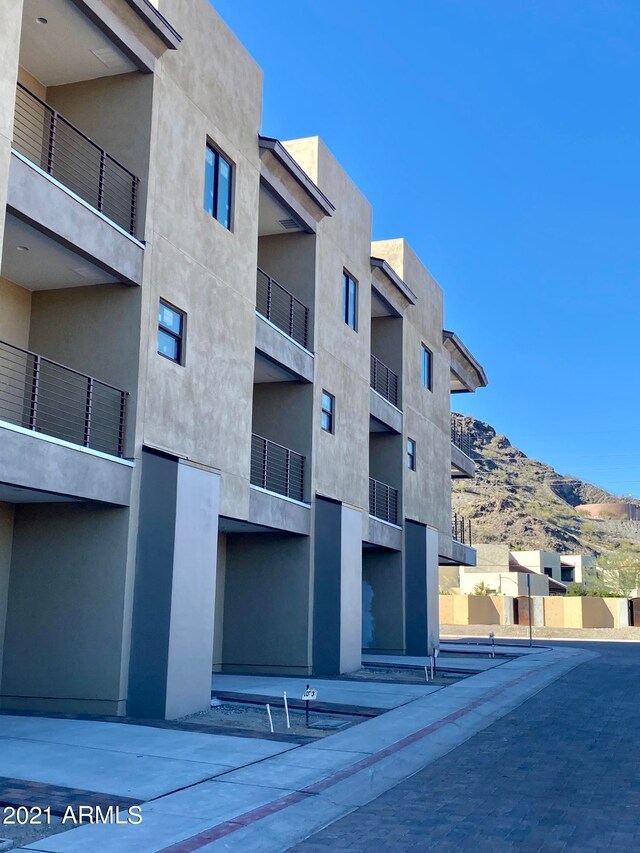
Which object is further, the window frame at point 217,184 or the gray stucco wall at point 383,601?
the gray stucco wall at point 383,601

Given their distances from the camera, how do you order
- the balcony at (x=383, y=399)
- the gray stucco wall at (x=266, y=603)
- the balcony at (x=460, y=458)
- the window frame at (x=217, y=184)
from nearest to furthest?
the window frame at (x=217, y=184)
the gray stucco wall at (x=266, y=603)
the balcony at (x=383, y=399)
the balcony at (x=460, y=458)

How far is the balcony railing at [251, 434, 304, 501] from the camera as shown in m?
22.6

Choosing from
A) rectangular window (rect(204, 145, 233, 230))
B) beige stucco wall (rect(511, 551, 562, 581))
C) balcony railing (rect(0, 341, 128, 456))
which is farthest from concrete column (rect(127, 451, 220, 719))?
beige stucco wall (rect(511, 551, 562, 581))

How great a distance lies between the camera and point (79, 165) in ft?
53.7

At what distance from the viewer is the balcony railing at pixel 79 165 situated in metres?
16.0

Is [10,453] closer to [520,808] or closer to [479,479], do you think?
[520,808]

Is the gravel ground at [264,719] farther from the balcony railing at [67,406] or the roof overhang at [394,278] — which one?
the roof overhang at [394,278]

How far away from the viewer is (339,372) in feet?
82.9

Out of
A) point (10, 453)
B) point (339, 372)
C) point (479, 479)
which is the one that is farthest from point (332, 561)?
point (479, 479)

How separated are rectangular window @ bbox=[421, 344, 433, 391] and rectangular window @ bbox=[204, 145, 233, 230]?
52.0 ft

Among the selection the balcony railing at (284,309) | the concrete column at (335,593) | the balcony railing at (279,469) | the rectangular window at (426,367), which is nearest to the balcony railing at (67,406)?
the balcony railing at (279,469)

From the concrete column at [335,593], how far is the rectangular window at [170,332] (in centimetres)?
762

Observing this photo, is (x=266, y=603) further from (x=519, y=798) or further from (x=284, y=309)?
(x=519, y=798)

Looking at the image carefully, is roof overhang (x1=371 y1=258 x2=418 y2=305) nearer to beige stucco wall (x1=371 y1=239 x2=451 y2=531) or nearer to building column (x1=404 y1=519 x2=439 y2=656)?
beige stucco wall (x1=371 y1=239 x2=451 y2=531)
